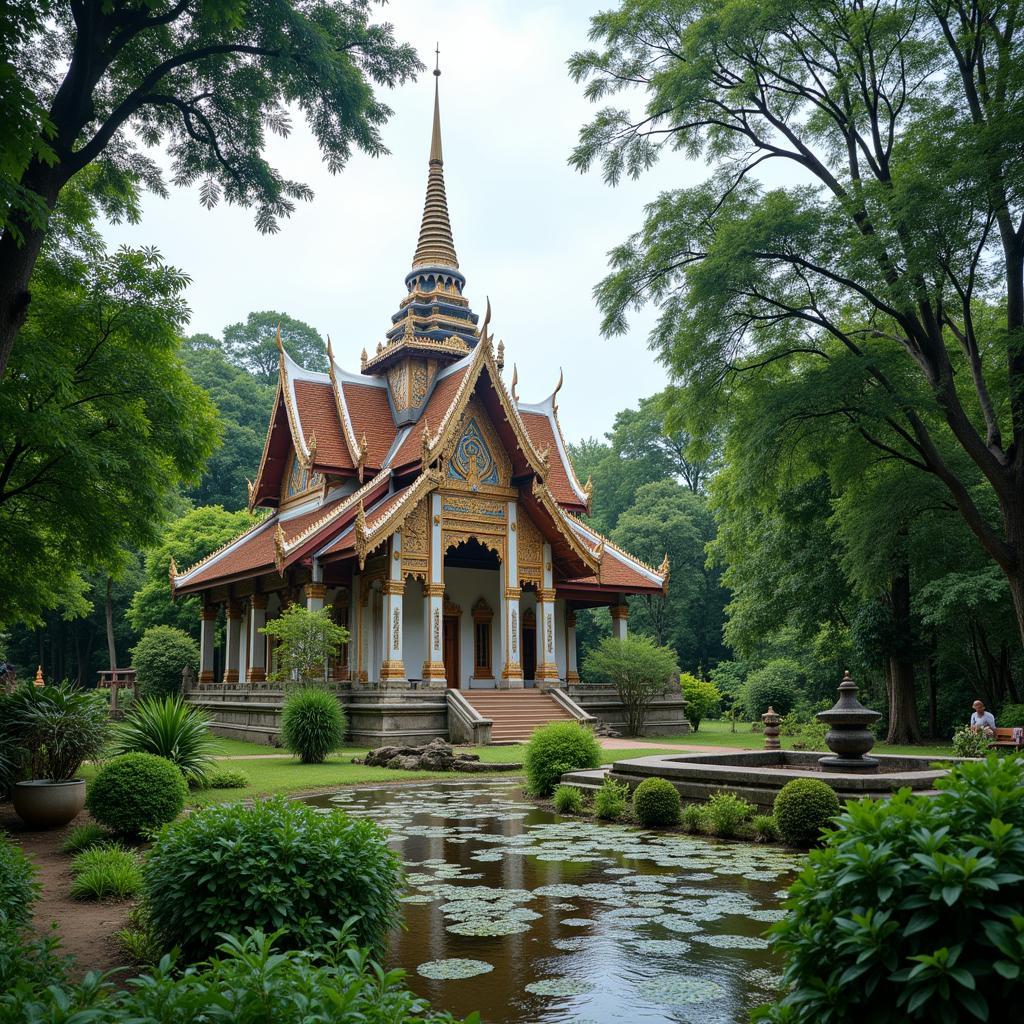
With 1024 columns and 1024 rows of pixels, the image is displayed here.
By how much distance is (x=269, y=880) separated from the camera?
15.1ft

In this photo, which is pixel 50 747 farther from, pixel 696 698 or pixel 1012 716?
pixel 696 698

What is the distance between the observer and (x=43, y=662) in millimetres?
49656

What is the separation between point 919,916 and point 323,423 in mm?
26393

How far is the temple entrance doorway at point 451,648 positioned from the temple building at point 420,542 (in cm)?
4

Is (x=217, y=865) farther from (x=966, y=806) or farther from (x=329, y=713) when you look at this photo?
(x=329, y=713)

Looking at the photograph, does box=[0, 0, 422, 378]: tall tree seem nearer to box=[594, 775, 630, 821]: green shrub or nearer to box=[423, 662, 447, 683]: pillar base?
box=[594, 775, 630, 821]: green shrub

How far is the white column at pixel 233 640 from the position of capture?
29547 mm

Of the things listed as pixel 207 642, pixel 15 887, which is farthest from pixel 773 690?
pixel 15 887

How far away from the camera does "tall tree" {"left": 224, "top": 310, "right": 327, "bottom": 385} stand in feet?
221

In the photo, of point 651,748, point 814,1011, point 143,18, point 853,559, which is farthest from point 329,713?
point 814,1011

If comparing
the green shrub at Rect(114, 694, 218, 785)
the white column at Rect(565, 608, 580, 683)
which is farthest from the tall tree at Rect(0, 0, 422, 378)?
the white column at Rect(565, 608, 580, 683)

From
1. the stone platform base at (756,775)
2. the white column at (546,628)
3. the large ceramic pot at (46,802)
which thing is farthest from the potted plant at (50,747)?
the white column at (546,628)

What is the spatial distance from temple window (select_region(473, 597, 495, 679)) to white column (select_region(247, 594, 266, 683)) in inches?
255

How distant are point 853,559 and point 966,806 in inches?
646
